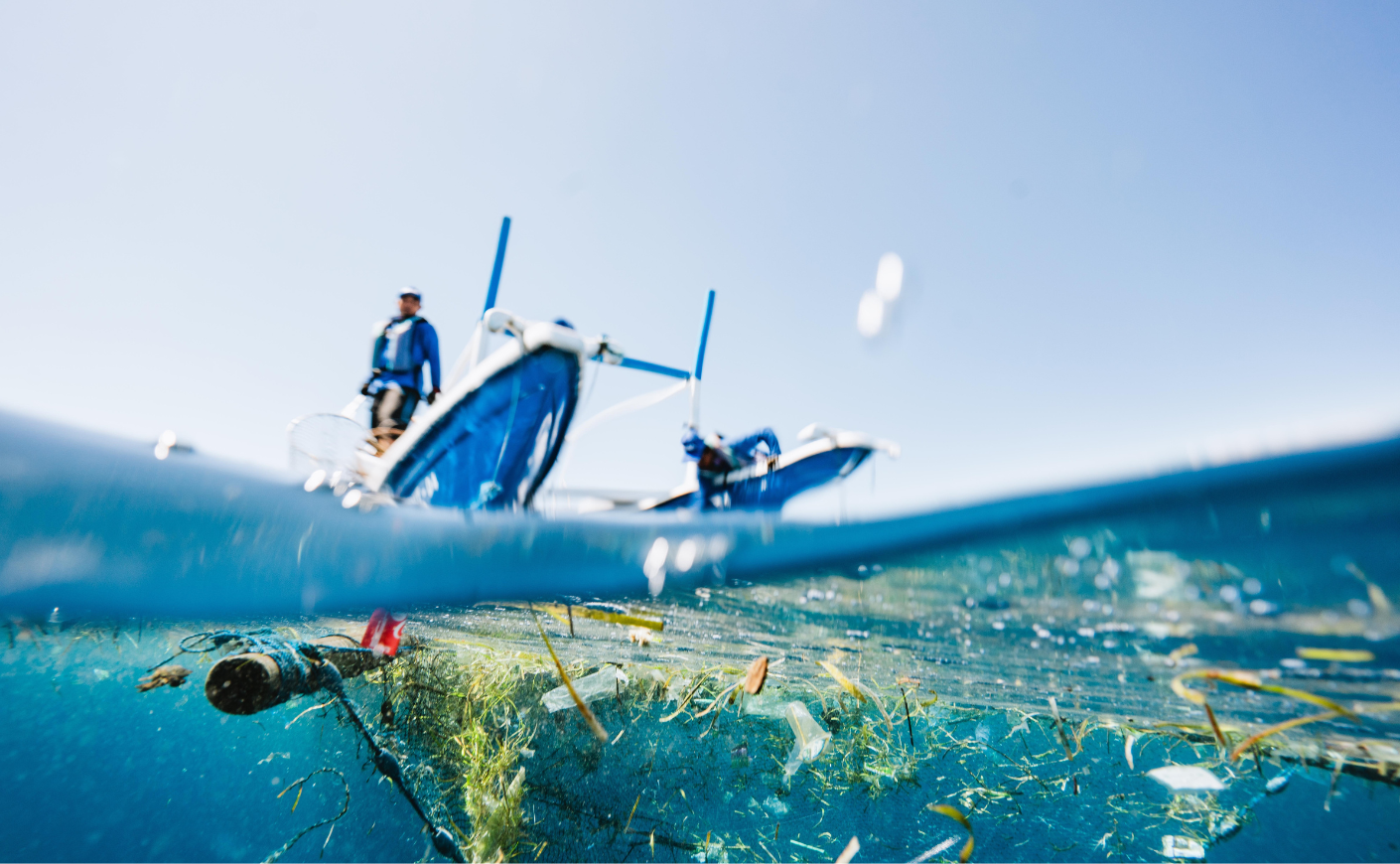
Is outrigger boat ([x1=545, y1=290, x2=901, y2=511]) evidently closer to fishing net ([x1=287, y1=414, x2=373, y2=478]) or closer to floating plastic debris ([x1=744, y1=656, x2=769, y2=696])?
floating plastic debris ([x1=744, y1=656, x2=769, y2=696])

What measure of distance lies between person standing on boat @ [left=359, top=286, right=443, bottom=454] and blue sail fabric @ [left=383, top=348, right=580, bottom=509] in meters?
0.82

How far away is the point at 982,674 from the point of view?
6.82 metres

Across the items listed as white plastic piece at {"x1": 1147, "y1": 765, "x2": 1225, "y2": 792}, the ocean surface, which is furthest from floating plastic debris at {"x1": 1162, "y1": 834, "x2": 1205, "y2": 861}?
white plastic piece at {"x1": 1147, "y1": 765, "x2": 1225, "y2": 792}

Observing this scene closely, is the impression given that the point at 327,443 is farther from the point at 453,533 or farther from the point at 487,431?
the point at 453,533

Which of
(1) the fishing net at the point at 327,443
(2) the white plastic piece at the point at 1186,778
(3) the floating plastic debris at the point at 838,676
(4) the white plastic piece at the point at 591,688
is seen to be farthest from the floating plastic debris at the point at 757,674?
(2) the white plastic piece at the point at 1186,778

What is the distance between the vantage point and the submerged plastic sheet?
2.52 metres

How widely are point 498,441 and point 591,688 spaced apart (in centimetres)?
426

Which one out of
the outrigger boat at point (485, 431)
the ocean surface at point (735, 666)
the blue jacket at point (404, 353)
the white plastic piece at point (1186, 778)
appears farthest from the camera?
the white plastic piece at point (1186, 778)

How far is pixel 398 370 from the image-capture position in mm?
5703

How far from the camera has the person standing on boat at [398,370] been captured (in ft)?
18.7

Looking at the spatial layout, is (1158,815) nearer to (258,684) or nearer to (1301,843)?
(1301,843)

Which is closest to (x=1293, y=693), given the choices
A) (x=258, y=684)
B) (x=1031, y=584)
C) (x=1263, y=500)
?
(x=1031, y=584)

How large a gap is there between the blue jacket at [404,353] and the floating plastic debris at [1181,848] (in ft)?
40.6

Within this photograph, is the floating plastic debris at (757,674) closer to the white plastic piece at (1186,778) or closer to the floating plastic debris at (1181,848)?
the white plastic piece at (1186,778)
